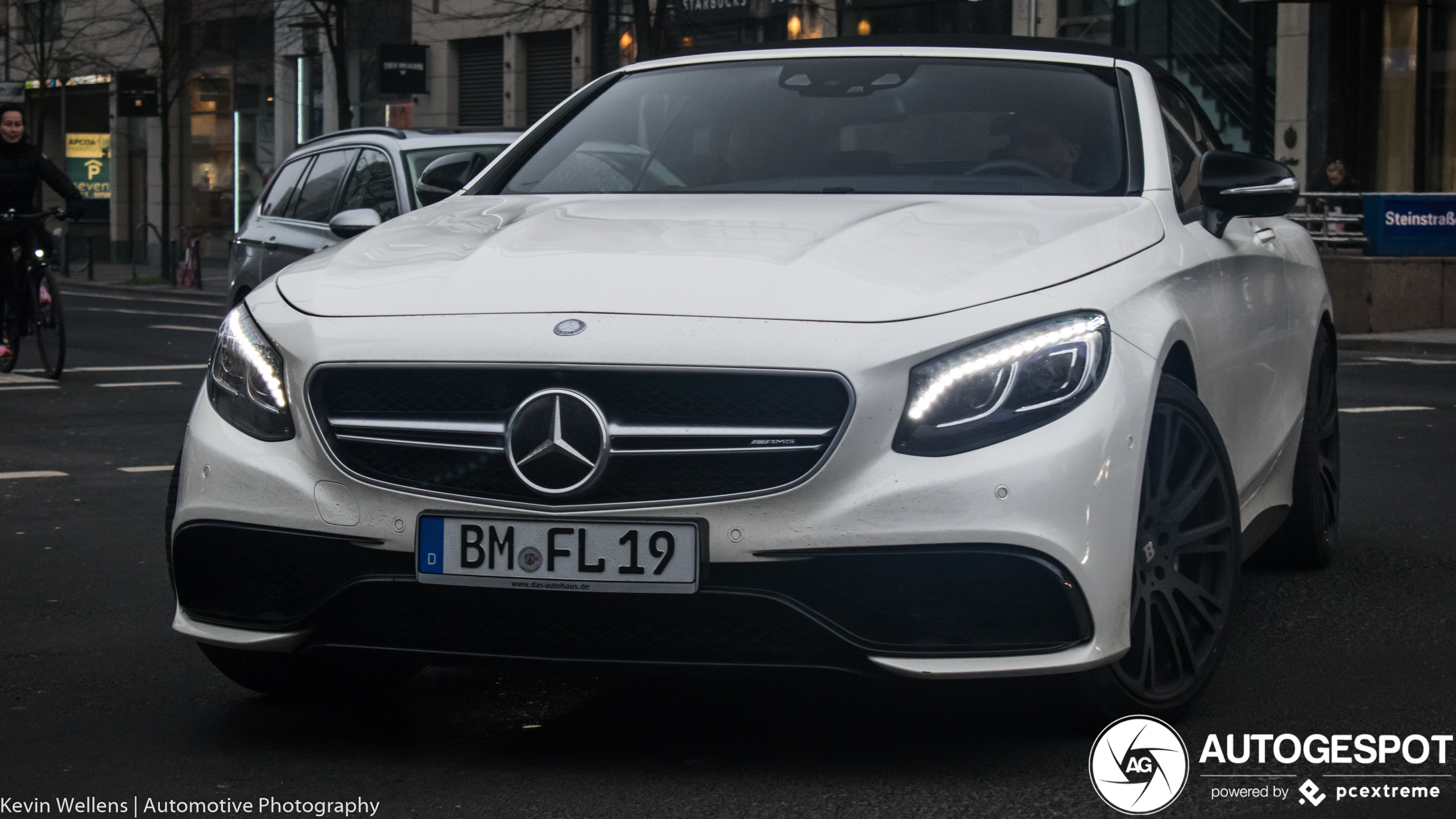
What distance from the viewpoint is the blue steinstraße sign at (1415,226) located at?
1995cm

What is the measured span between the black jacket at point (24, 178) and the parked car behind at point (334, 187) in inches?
89.2

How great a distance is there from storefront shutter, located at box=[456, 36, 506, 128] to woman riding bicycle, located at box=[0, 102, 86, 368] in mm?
23336

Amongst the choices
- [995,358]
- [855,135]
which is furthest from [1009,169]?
[995,358]

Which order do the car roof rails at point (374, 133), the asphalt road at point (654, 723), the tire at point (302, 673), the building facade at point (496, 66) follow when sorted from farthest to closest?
1. the building facade at point (496, 66)
2. the car roof rails at point (374, 133)
3. the tire at point (302, 673)
4. the asphalt road at point (654, 723)

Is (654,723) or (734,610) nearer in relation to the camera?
(734,610)

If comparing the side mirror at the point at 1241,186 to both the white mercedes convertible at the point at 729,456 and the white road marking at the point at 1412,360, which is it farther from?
the white road marking at the point at 1412,360

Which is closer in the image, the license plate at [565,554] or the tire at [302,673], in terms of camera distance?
the license plate at [565,554]

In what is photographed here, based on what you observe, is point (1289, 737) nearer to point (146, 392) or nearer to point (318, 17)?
point (146, 392)

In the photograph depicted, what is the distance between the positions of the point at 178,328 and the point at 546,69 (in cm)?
1705

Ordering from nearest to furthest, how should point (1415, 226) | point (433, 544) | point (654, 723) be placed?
point (433, 544), point (654, 723), point (1415, 226)

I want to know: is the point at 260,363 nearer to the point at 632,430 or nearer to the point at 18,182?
the point at 632,430

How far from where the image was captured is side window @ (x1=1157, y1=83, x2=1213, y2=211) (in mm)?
4711

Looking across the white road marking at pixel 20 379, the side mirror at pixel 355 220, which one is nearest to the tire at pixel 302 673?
the side mirror at pixel 355 220

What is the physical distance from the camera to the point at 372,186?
10.5m
